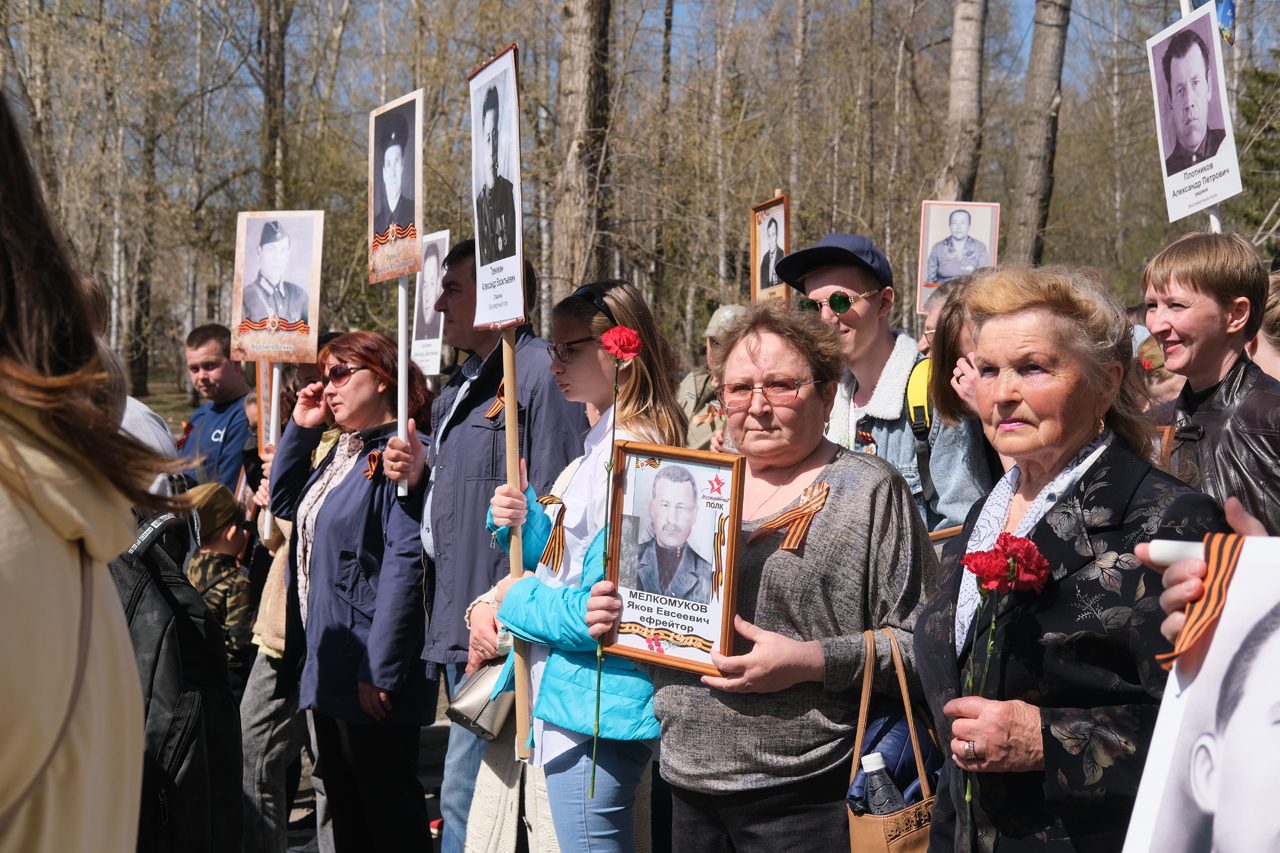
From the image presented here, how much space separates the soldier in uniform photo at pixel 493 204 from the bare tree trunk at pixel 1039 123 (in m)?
7.67

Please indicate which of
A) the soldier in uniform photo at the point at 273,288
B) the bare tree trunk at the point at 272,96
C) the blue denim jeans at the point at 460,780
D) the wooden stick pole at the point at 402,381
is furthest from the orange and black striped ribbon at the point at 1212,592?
the bare tree trunk at the point at 272,96

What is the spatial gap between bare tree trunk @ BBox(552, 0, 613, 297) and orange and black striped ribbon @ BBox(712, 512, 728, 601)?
16.3 feet

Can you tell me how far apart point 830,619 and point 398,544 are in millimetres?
2197

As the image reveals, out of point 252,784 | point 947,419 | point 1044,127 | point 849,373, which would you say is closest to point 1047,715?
point 947,419

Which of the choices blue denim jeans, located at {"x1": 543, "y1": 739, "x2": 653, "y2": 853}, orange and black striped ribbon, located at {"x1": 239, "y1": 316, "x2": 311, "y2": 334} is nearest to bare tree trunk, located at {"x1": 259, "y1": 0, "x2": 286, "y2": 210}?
orange and black striped ribbon, located at {"x1": 239, "y1": 316, "x2": 311, "y2": 334}

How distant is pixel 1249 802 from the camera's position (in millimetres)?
1581

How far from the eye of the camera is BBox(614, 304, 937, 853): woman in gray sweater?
9.32ft

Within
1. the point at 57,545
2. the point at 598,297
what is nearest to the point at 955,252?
the point at 598,297

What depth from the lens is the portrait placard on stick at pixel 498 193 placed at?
3.87m

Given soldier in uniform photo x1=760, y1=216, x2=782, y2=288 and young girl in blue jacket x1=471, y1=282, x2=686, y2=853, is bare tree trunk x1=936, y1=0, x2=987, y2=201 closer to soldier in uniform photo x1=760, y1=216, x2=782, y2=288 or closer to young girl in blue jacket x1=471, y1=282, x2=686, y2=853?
soldier in uniform photo x1=760, y1=216, x2=782, y2=288

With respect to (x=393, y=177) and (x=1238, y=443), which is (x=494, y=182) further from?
(x=1238, y=443)

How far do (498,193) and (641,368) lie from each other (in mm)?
757

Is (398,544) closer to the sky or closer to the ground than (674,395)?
closer to the ground

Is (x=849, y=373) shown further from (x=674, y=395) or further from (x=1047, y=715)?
(x=1047, y=715)
